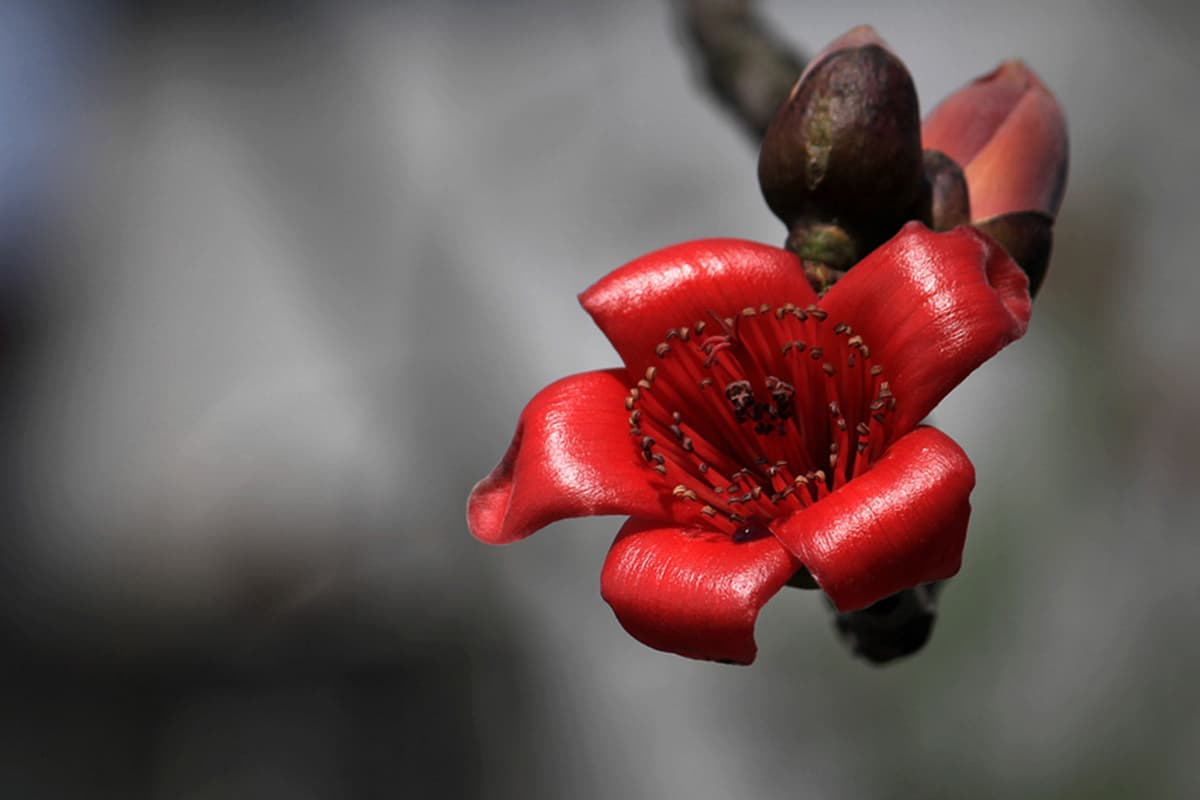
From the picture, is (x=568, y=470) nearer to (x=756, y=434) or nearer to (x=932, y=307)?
(x=756, y=434)

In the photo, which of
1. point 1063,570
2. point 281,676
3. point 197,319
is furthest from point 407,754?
point 197,319

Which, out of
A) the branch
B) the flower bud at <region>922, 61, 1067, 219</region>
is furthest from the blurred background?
the flower bud at <region>922, 61, 1067, 219</region>

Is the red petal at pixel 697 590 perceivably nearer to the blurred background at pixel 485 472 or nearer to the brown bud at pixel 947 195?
the brown bud at pixel 947 195

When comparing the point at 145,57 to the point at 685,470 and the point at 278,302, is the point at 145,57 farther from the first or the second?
the point at 685,470

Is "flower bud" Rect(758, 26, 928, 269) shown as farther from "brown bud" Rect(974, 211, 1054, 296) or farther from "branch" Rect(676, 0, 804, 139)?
"branch" Rect(676, 0, 804, 139)

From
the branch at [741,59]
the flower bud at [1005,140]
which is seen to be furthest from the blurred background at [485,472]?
the flower bud at [1005,140]
